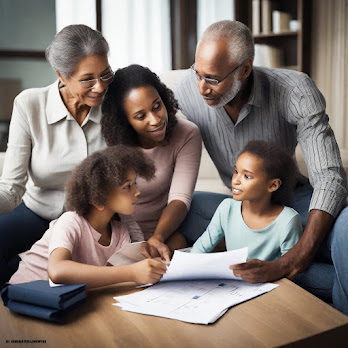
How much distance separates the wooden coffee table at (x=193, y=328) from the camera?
106 cm

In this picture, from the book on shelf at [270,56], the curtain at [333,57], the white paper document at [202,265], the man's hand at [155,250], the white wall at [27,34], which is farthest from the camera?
the book on shelf at [270,56]

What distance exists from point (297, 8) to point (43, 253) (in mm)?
3779

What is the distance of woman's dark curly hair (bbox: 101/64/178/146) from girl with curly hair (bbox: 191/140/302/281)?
0.37 meters

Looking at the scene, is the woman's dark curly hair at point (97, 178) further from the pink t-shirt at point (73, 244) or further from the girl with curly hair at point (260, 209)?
the girl with curly hair at point (260, 209)

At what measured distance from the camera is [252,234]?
1727 mm

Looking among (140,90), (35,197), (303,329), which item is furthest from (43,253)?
(303,329)

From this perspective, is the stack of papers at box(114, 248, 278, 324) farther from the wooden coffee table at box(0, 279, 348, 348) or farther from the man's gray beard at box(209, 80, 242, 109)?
the man's gray beard at box(209, 80, 242, 109)

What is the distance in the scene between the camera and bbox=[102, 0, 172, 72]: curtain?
4.36 m

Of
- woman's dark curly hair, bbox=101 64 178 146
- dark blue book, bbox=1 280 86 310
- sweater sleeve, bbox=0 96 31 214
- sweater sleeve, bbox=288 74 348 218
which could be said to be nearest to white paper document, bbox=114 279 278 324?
dark blue book, bbox=1 280 86 310

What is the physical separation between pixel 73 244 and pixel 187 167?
0.63m

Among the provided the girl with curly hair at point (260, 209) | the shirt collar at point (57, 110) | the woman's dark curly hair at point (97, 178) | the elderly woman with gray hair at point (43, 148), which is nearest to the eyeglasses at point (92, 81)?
the elderly woman with gray hair at point (43, 148)

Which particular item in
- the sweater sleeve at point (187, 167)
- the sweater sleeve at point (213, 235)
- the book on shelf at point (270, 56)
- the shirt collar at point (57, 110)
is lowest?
the sweater sleeve at point (213, 235)

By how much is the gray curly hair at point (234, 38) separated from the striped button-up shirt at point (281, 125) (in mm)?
137

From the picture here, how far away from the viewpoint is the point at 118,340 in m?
1.07
